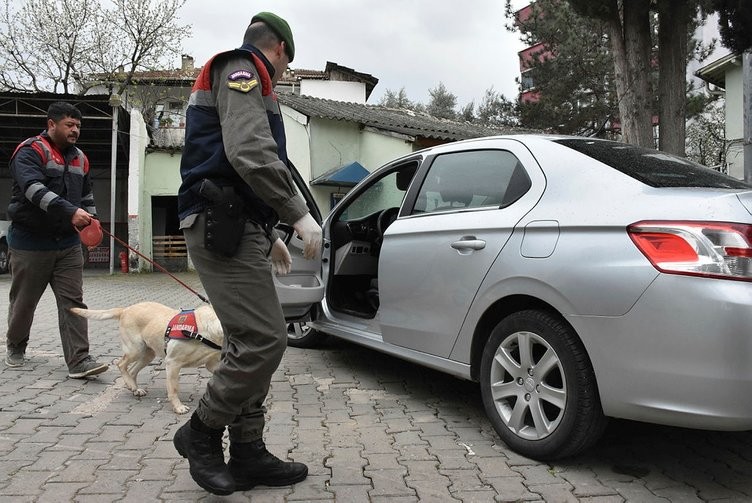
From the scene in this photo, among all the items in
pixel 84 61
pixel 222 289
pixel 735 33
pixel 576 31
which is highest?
pixel 576 31

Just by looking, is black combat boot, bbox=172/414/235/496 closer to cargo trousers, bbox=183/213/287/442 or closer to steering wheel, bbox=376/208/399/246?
cargo trousers, bbox=183/213/287/442

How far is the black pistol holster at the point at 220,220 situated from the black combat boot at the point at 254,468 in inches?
34.0

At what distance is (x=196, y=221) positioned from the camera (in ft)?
7.84

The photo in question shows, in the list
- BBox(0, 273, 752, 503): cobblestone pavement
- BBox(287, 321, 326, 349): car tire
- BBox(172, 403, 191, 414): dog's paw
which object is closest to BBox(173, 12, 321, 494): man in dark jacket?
BBox(0, 273, 752, 503): cobblestone pavement

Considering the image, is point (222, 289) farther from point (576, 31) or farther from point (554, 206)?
point (576, 31)

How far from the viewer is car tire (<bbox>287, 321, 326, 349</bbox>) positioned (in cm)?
536

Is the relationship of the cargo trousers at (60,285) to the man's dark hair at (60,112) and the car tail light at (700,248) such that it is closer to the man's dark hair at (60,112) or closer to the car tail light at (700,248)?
the man's dark hair at (60,112)

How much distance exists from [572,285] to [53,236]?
3.67 metres

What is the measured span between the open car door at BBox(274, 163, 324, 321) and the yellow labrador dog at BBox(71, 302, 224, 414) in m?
0.81

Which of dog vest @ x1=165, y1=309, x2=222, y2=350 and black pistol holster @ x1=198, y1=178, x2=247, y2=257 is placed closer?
black pistol holster @ x1=198, y1=178, x2=247, y2=257

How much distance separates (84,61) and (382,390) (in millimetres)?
24449

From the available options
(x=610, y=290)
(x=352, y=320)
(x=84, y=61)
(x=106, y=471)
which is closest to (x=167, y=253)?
(x=84, y=61)

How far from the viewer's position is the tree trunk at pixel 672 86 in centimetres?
812

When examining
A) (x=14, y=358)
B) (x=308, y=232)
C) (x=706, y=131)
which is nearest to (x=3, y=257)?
(x=14, y=358)
